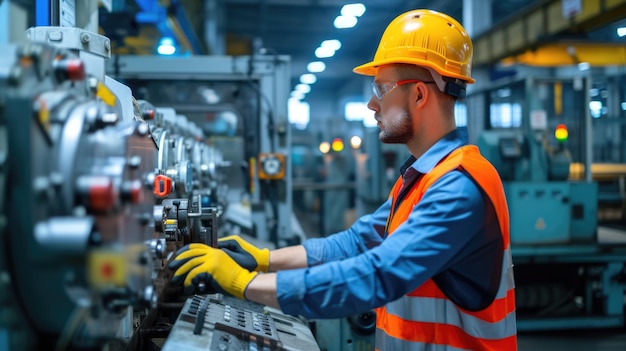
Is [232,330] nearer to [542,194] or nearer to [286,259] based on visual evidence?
[286,259]

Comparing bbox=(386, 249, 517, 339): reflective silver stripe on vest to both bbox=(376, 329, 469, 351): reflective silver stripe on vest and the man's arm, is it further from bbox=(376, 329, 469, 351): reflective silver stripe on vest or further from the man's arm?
the man's arm

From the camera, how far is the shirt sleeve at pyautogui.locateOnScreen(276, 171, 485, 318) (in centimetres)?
111

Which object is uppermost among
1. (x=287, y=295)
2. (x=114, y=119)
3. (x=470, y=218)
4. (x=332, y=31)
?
(x=332, y=31)

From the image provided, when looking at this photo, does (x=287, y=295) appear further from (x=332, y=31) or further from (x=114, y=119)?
(x=332, y=31)

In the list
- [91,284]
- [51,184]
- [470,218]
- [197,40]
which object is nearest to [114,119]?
[51,184]

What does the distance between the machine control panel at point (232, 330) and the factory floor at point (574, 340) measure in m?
2.72

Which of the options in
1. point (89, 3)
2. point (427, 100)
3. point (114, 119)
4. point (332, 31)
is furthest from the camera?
point (332, 31)

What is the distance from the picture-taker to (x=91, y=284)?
0.84m

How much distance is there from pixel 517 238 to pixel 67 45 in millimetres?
3669

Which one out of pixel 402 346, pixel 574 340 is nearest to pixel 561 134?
pixel 574 340

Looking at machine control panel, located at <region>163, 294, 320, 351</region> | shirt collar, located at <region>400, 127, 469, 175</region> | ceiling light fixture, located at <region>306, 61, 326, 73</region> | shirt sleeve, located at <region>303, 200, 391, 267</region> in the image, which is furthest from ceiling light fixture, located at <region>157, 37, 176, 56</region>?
ceiling light fixture, located at <region>306, 61, 326, 73</region>

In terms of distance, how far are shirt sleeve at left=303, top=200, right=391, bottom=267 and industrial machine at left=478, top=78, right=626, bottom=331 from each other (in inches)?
105

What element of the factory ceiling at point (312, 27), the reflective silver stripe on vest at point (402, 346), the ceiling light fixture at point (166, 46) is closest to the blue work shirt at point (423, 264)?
the reflective silver stripe on vest at point (402, 346)

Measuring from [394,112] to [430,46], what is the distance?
203 millimetres
